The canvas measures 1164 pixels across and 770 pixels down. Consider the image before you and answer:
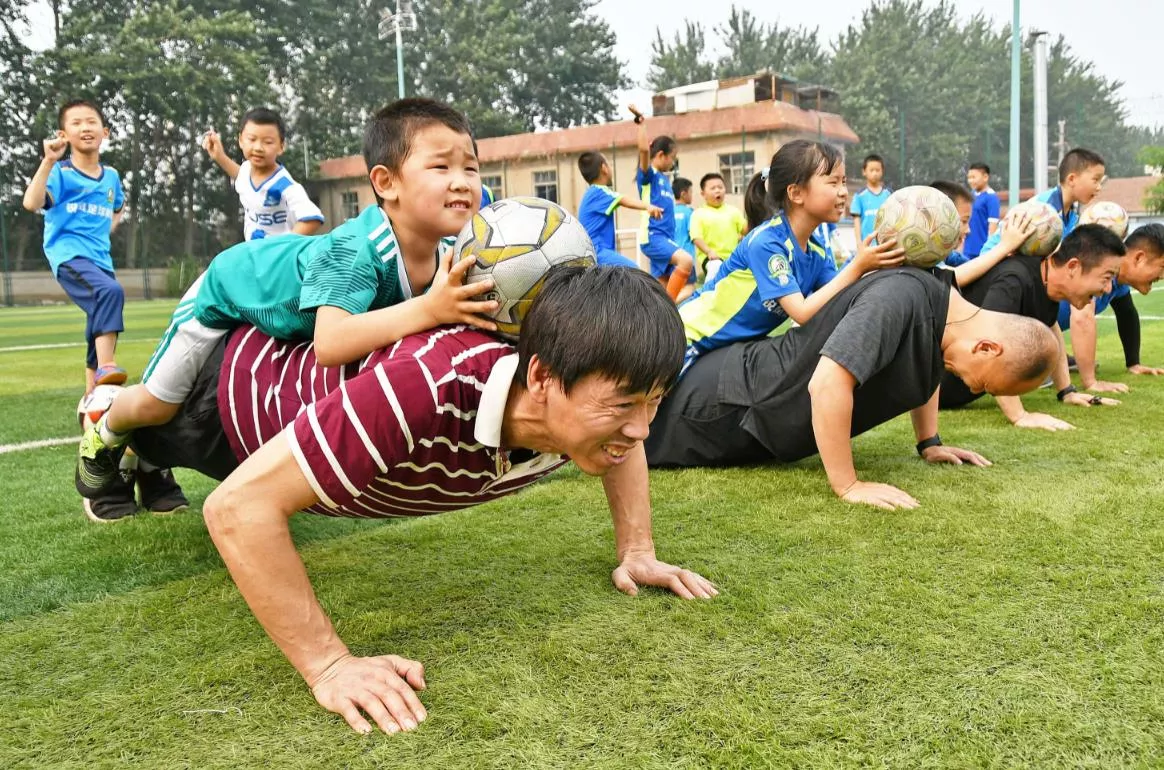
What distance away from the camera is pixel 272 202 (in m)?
6.00

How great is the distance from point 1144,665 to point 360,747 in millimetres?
1617

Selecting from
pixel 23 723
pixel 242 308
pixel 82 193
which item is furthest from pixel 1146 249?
pixel 82 193

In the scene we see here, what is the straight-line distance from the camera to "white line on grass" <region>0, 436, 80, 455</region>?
Answer: 15.3 feet

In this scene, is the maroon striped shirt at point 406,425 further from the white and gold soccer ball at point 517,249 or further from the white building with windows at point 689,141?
the white building with windows at point 689,141

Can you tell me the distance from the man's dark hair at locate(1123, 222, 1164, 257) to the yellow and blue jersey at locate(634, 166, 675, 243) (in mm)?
5470

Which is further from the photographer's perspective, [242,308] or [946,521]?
[946,521]

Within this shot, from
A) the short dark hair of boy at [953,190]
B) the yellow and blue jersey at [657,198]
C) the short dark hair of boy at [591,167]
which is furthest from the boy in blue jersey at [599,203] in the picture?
the short dark hair of boy at [953,190]

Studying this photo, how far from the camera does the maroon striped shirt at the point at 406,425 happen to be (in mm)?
1771

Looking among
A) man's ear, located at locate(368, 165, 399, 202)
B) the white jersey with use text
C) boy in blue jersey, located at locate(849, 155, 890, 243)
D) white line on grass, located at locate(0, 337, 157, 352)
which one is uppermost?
boy in blue jersey, located at locate(849, 155, 890, 243)

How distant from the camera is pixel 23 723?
1.83 meters

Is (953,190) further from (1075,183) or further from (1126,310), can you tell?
(1126,310)

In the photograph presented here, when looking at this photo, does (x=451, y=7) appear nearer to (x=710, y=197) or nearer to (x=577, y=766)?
(x=710, y=197)

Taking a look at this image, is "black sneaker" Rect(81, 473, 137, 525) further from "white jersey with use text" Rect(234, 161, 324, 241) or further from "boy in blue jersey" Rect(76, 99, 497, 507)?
"white jersey with use text" Rect(234, 161, 324, 241)

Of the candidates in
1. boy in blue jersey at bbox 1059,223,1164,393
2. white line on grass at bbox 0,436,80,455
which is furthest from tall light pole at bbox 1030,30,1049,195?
white line on grass at bbox 0,436,80,455
